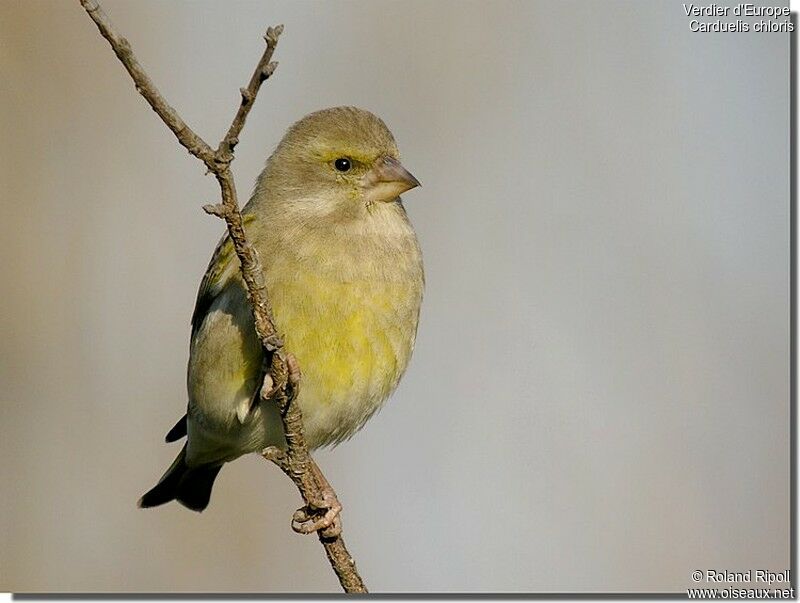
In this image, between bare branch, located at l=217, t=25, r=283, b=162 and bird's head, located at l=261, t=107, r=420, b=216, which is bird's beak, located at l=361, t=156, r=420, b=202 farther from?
bare branch, located at l=217, t=25, r=283, b=162

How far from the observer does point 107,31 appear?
10.1 ft

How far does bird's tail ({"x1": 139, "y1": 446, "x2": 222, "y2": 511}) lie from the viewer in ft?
19.9

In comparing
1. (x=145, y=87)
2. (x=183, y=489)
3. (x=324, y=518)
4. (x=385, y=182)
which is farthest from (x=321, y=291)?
(x=183, y=489)

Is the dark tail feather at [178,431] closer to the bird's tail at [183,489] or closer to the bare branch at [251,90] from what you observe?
the bird's tail at [183,489]

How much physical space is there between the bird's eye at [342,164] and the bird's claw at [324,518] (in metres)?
1.35

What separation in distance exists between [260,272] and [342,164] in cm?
141

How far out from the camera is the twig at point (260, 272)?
3105 millimetres

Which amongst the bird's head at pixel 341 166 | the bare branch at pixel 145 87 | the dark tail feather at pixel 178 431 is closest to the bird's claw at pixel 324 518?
the bird's head at pixel 341 166

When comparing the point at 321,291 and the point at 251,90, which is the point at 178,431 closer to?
the point at 321,291

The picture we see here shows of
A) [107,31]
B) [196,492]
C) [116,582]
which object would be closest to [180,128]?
[107,31]

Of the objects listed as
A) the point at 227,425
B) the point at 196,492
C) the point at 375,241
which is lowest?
the point at 196,492

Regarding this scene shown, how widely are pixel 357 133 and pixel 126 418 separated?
10.4 feet

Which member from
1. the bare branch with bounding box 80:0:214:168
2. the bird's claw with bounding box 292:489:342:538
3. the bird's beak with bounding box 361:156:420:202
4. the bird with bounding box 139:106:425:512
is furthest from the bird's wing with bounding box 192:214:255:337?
the bare branch with bounding box 80:0:214:168

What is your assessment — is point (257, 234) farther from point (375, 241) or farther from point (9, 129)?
point (9, 129)
